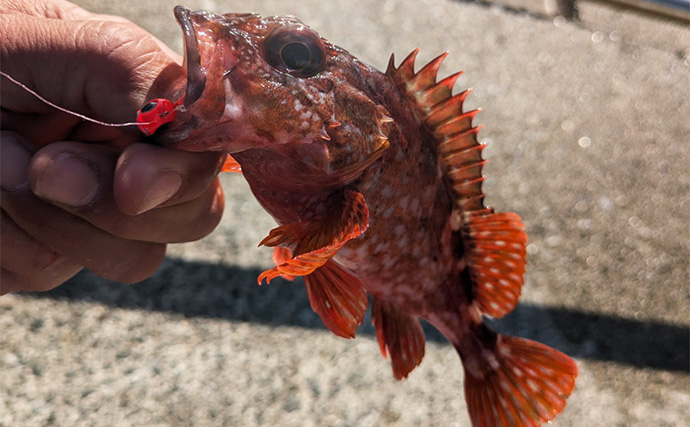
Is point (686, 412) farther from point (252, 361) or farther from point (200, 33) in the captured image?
point (200, 33)

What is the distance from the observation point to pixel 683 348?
2371 millimetres

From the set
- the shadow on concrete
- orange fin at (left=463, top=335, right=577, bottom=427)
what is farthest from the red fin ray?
the shadow on concrete

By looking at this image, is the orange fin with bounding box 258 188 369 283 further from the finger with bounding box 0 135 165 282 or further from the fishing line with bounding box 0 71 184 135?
the finger with bounding box 0 135 165 282

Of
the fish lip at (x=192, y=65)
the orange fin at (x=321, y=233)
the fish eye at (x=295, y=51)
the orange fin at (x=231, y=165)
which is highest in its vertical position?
the fish eye at (x=295, y=51)

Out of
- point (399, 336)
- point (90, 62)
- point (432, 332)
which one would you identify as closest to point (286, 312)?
point (432, 332)

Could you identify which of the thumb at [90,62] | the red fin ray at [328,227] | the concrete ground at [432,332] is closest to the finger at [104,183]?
the thumb at [90,62]

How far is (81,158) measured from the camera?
1160 mm

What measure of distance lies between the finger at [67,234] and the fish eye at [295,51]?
548 millimetres

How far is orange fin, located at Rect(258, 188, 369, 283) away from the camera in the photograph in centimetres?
102

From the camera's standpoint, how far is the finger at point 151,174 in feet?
3.59

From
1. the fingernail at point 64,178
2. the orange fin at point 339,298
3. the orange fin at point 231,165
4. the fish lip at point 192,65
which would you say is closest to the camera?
the fish lip at point 192,65

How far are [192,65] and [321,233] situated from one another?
1.18 feet

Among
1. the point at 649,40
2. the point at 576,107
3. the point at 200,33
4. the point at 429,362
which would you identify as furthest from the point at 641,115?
the point at 200,33

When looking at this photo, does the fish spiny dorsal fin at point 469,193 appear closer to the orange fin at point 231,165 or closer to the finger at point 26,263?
the orange fin at point 231,165
